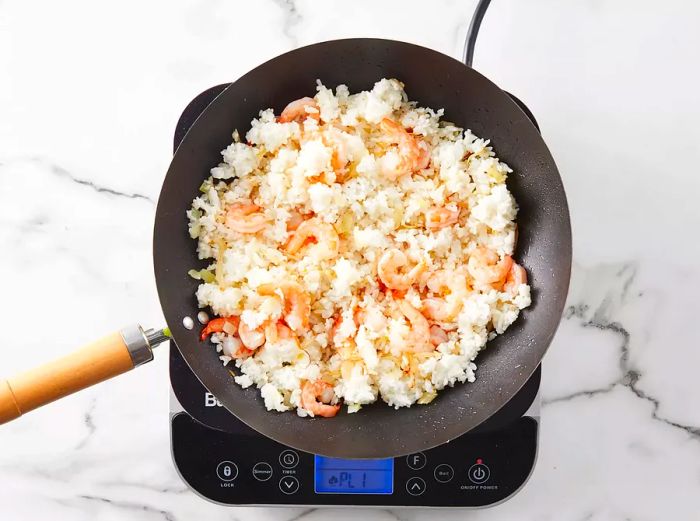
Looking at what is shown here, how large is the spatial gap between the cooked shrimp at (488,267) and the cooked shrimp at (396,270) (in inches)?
3.2

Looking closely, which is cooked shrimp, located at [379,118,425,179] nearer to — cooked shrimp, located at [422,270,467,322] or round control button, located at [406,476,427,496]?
cooked shrimp, located at [422,270,467,322]

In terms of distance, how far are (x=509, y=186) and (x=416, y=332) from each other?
11.4 inches

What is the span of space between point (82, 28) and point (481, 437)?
1023 mm

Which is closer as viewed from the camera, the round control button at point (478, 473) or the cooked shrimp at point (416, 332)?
the cooked shrimp at point (416, 332)

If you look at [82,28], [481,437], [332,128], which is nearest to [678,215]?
[481,437]

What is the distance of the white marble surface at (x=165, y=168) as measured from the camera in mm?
1462

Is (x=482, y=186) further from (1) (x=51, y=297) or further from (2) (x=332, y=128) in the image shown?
(1) (x=51, y=297)

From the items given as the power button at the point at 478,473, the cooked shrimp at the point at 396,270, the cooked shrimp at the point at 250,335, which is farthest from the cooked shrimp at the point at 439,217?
the power button at the point at 478,473

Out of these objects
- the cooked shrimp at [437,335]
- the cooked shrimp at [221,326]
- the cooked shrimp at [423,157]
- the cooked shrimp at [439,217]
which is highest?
the cooked shrimp at [423,157]

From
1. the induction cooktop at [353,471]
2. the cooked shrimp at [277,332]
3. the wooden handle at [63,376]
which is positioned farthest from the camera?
the induction cooktop at [353,471]

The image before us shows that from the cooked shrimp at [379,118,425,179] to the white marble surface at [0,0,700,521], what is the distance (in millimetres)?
279

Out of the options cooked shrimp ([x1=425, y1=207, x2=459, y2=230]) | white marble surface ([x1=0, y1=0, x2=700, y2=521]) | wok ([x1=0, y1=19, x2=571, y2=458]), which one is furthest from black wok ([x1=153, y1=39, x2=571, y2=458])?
white marble surface ([x1=0, y1=0, x2=700, y2=521])

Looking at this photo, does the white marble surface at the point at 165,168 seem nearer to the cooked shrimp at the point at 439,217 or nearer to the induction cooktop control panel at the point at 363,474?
the induction cooktop control panel at the point at 363,474

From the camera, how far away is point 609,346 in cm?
150
